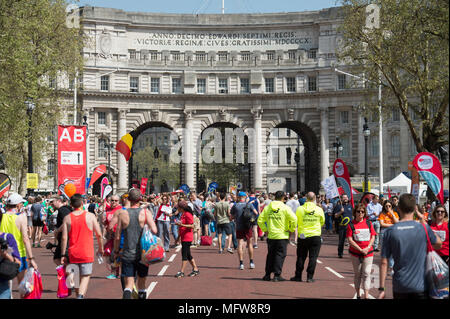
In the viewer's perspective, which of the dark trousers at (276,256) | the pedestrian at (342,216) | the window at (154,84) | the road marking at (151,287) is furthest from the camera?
the window at (154,84)

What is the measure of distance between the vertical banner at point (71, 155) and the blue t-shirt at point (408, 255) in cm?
2222

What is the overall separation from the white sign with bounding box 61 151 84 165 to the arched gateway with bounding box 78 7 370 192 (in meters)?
36.1

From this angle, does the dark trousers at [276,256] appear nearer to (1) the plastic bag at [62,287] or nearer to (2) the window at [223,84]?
(1) the plastic bag at [62,287]

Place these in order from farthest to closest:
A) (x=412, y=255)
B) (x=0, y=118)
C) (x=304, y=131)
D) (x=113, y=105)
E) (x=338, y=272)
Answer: (x=304, y=131) → (x=113, y=105) → (x=0, y=118) → (x=338, y=272) → (x=412, y=255)

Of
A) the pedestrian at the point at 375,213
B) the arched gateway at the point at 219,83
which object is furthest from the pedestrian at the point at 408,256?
the arched gateway at the point at 219,83

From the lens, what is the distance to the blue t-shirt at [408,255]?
8383 millimetres

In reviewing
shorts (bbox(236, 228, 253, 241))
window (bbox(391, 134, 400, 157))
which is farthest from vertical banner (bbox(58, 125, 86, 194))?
window (bbox(391, 134, 400, 157))

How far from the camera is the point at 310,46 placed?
221ft

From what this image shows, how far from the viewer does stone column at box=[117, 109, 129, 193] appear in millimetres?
65875

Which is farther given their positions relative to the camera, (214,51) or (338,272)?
(214,51)

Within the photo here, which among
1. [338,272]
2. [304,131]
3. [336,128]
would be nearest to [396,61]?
[338,272]

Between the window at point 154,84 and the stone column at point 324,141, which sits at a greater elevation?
the window at point 154,84
